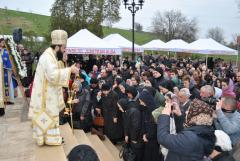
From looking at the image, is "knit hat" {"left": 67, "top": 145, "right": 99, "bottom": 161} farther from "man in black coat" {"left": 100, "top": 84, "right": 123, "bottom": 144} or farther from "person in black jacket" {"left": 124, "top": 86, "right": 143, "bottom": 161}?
"man in black coat" {"left": 100, "top": 84, "right": 123, "bottom": 144}

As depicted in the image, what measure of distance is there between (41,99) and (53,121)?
0.42 meters

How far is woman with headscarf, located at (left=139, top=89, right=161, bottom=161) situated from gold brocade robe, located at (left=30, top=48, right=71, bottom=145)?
1.45 meters

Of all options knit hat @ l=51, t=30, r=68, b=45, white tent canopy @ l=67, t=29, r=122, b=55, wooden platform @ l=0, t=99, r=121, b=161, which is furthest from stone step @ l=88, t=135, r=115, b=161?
white tent canopy @ l=67, t=29, r=122, b=55

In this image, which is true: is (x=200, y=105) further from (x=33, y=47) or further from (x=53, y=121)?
(x=33, y=47)

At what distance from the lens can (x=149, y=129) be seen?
6027 mm

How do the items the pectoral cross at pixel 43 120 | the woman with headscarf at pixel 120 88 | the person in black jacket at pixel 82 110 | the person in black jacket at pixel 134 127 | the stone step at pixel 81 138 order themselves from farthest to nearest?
the person in black jacket at pixel 82 110, the woman with headscarf at pixel 120 88, the stone step at pixel 81 138, the person in black jacket at pixel 134 127, the pectoral cross at pixel 43 120

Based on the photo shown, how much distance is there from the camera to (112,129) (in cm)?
829

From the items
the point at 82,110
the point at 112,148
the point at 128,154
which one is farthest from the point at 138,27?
the point at 128,154

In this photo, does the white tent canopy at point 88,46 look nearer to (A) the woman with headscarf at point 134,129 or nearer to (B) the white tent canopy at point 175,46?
(A) the woman with headscarf at point 134,129

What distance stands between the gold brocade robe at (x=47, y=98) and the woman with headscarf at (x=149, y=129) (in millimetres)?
1452

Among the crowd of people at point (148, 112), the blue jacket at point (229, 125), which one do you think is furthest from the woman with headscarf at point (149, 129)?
the blue jacket at point (229, 125)

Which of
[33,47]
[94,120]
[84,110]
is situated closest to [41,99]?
[84,110]

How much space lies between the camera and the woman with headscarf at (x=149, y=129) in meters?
6.01

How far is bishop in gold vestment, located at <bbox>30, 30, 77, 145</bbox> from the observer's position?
551 centimetres
